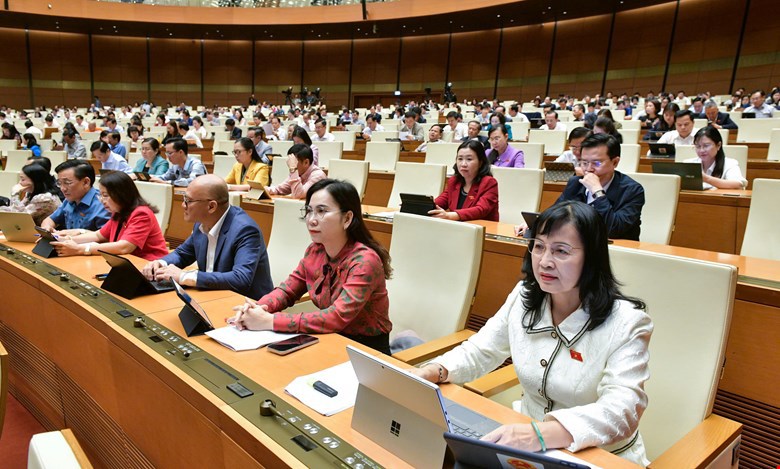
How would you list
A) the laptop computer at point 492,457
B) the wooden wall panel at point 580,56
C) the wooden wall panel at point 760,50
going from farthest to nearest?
the wooden wall panel at point 580,56, the wooden wall panel at point 760,50, the laptop computer at point 492,457

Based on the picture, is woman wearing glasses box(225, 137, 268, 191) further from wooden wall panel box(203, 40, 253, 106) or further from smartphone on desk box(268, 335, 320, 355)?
wooden wall panel box(203, 40, 253, 106)

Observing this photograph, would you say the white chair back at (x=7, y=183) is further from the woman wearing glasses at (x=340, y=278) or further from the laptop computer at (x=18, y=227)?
the woman wearing glasses at (x=340, y=278)

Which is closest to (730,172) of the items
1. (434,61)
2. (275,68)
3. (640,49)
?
(640,49)

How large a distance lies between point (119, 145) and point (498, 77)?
42.6 feet

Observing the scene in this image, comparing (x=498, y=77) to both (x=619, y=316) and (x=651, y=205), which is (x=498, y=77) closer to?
(x=651, y=205)

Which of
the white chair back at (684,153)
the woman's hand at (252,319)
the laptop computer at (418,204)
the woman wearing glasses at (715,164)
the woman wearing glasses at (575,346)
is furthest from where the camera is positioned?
the white chair back at (684,153)

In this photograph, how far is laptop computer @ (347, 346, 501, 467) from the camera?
2.93 feet

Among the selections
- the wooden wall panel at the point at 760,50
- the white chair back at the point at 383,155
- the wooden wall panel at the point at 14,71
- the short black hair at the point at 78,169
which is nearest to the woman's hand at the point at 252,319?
the short black hair at the point at 78,169

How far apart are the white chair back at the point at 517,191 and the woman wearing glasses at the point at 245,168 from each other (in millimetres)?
2158

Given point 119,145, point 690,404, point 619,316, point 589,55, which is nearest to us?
point 619,316

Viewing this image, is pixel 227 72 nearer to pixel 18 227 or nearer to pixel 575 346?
pixel 18 227

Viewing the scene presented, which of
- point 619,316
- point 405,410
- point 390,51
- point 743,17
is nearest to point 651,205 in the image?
point 619,316

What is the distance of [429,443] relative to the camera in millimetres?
917

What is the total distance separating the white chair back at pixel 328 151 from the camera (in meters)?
5.91
